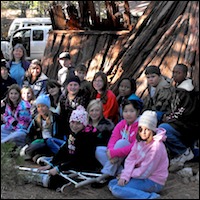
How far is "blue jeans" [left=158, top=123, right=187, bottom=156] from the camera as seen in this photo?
19.4 ft

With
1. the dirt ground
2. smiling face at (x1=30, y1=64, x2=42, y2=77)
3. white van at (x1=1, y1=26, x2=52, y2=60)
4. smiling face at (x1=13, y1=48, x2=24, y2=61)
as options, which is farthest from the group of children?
white van at (x1=1, y1=26, x2=52, y2=60)

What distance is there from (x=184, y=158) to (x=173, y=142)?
260 mm

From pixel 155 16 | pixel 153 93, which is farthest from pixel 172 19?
pixel 153 93

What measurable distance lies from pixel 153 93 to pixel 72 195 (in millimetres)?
2216

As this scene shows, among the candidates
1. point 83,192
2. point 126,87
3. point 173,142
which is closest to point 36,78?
point 126,87

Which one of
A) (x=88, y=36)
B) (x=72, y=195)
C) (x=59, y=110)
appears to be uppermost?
(x=88, y=36)

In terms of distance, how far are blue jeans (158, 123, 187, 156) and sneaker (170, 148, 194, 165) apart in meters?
0.06

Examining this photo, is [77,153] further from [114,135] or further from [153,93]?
[153,93]

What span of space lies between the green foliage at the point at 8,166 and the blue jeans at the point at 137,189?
1.02m

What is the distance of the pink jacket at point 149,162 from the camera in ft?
16.2

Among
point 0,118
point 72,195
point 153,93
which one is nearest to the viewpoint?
point 72,195

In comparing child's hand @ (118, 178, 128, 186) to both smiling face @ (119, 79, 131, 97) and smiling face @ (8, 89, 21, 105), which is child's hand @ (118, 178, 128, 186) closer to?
smiling face @ (119, 79, 131, 97)

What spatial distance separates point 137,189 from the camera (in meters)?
4.92

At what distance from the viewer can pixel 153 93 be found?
6.68m
